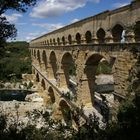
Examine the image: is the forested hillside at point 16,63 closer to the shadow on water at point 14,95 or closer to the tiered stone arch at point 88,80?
the shadow on water at point 14,95

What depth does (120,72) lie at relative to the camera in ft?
50.0

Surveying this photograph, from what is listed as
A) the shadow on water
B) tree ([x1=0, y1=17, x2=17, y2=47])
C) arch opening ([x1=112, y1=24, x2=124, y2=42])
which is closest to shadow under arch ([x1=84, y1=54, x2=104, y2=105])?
arch opening ([x1=112, y1=24, x2=124, y2=42])

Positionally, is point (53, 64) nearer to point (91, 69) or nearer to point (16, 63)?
point (91, 69)

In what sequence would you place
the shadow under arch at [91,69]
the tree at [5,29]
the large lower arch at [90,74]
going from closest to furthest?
the tree at [5,29]
the shadow under arch at [91,69]
the large lower arch at [90,74]

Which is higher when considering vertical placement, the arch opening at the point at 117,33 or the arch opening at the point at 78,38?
the arch opening at the point at 117,33

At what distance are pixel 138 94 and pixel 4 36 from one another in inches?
208

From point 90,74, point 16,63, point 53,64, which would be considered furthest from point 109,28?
point 16,63

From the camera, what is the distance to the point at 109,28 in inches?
655

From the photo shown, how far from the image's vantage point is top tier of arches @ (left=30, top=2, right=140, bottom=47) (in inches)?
→ 543

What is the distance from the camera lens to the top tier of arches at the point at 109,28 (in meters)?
13.8

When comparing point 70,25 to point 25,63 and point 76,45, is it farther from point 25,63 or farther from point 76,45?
point 25,63

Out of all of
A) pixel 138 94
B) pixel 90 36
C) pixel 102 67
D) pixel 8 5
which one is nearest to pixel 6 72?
pixel 8 5

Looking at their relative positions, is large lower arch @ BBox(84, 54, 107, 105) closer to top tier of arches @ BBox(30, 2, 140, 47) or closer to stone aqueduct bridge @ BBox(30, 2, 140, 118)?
stone aqueduct bridge @ BBox(30, 2, 140, 118)

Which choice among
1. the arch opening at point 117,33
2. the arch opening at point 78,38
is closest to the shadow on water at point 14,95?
the arch opening at point 78,38
